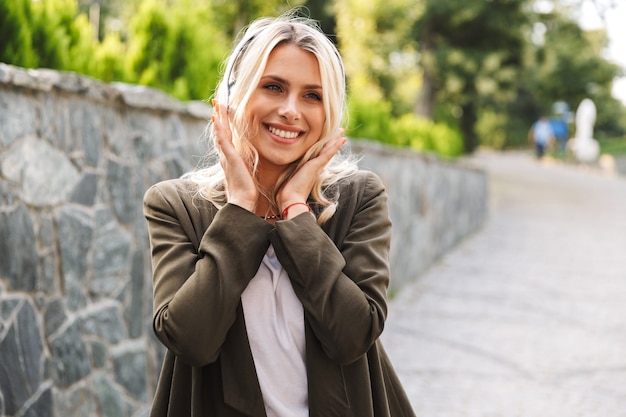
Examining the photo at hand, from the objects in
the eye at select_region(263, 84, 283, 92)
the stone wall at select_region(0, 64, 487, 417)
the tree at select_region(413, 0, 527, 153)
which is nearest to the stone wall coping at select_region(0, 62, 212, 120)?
the stone wall at select_region(0, 64, 487, 417)

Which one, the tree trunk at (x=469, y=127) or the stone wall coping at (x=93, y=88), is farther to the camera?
the tree trunk at (x=469, y=127)

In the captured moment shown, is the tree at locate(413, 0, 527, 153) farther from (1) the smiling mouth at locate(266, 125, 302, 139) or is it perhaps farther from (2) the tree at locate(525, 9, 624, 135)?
(1) the smiling mouth at locate(266, 125, 302, 139)

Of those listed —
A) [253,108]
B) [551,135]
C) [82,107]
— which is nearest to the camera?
[253,108]

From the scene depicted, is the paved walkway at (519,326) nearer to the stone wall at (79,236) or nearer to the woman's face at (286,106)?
the stone wall at (79,236)

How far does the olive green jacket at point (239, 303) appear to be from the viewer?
1.92 metres

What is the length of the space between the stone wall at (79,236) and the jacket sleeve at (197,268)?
145 cm

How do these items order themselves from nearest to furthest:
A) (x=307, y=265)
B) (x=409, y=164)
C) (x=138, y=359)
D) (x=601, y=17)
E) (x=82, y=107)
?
(x=307, y=265) < (x=82, y=107) < (x=138, y=359) < (x=601, y=17) < (x=409, y=164)

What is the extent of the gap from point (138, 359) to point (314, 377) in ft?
8.56

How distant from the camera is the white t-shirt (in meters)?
2.01

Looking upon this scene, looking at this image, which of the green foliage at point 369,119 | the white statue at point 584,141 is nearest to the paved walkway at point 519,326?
the green foliage at point 369,119

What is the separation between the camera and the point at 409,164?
995 cm

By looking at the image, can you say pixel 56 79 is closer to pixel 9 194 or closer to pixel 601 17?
pixel 9 194

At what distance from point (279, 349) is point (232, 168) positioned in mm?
506

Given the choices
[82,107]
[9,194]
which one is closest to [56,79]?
[82,107]
